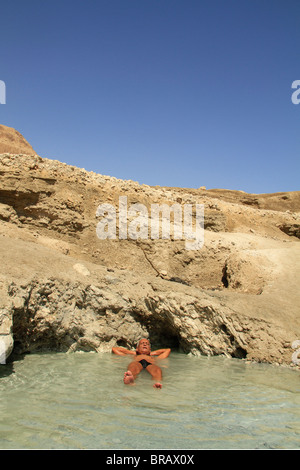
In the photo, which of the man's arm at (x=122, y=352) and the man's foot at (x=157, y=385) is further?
the man's arm at (x=122, y=352)

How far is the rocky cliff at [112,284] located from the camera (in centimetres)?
624

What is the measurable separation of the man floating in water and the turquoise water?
0.12 metres

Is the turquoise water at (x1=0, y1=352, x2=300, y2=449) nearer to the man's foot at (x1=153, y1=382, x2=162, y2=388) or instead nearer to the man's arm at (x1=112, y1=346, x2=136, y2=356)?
the man's foot at (x1=153, y1=382, x2=162, y2=388)

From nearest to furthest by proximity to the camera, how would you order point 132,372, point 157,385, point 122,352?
point 157,385 → point 132,372 → point 122,352

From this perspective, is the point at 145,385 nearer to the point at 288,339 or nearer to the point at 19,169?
the point at 288,339

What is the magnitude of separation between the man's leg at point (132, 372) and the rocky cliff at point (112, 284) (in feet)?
4.23

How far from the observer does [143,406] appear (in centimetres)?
401

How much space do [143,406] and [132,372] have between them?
1244 mm

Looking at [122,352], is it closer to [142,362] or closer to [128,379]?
[142,362]

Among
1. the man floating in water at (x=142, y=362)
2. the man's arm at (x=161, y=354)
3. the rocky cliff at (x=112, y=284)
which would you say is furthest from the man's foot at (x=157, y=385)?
the rocky cliff at (x=112, y=284)

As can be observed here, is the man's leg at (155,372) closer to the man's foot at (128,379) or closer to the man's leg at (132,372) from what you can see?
the man's leg at (132,372)

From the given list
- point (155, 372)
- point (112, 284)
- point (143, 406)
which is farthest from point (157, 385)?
point (112, 284)

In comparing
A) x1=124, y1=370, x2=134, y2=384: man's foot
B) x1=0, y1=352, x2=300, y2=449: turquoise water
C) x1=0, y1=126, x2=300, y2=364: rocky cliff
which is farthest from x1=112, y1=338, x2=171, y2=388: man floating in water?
x1=0, y1=126, x2=300, y2=364: rocky cliff
